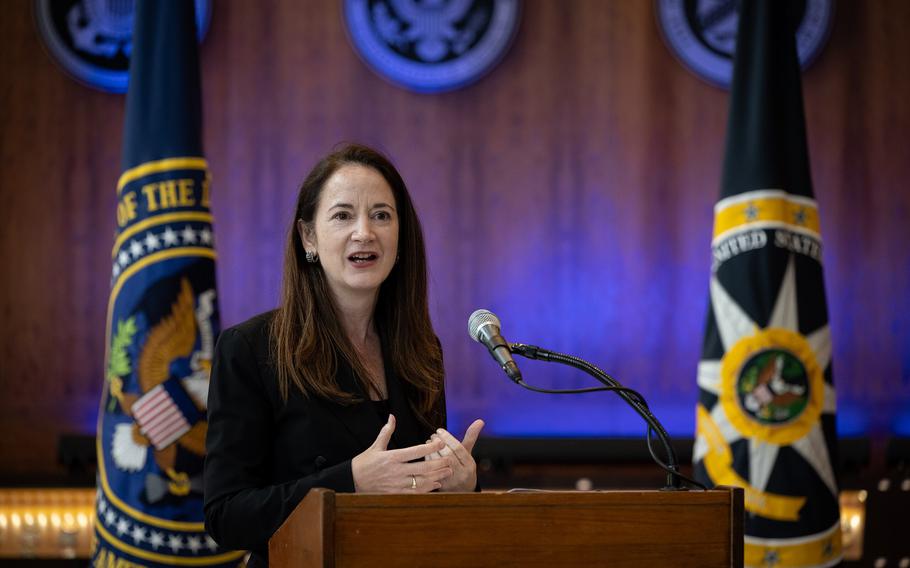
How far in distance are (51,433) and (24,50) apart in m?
1.73

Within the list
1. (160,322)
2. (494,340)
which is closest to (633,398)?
(494,340)

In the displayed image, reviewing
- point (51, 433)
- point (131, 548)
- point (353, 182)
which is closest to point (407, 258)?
point (353, 182)

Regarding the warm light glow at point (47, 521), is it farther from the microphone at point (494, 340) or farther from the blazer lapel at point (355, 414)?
the microphone at point (494, 340)

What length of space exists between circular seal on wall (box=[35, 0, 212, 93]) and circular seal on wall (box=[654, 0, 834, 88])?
2196mm

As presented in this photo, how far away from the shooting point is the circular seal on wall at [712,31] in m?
5.02

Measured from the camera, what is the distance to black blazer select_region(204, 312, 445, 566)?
1.87 m

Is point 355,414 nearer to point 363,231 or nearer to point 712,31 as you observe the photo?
point 363,231

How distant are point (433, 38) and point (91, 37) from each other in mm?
1551

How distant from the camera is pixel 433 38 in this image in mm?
4949

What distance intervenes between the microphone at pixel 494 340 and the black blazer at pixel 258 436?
0.32 m

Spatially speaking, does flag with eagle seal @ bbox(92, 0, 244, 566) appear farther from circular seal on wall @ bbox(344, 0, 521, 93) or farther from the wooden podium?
the wooden podium

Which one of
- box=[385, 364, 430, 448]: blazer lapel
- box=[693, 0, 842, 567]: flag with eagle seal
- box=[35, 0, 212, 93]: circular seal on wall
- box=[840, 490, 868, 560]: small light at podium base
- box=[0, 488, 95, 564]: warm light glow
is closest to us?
box=[385, 364, 430, 448]: blazer lapel

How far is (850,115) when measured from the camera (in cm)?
508

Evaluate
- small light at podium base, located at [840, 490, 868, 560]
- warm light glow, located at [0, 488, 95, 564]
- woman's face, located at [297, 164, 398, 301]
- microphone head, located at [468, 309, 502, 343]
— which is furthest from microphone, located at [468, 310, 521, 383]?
small light at podium base, located at [840, 490, 868, 560]
